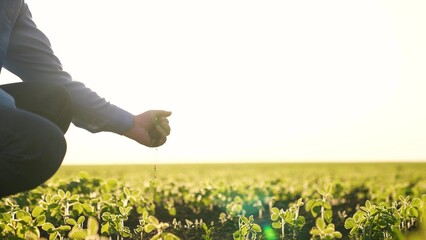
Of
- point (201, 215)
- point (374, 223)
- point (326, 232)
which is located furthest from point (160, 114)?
point (201, 215)

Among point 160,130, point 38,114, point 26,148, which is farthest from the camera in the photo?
point 160,130

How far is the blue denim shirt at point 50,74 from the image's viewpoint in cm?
301

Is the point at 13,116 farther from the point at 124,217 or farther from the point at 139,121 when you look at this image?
the point at 124,217

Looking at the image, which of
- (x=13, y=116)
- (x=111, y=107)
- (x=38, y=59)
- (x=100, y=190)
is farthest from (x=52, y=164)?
(x=100, y=190)

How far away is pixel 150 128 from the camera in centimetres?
310

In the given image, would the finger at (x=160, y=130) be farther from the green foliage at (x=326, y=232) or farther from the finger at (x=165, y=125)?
the green foliage at (x=326, y=232)

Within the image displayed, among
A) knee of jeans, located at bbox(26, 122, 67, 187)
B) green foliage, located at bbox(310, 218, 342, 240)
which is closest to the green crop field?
green foliage, located at bbox(310, 218, 342, 240)

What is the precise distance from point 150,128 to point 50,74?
601 millimetres

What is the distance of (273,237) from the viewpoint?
4.46 meters

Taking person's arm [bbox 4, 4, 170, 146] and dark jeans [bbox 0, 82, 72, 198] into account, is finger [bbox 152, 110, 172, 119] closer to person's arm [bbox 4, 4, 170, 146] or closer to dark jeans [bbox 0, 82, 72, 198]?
person's arm [bbox 4, 4, 170, 146]

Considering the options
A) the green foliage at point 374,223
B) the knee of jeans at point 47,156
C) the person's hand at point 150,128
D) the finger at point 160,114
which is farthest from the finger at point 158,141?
the green foliage at point 374,223

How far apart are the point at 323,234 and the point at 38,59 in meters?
1.83

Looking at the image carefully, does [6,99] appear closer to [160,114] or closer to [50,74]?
[50,74]

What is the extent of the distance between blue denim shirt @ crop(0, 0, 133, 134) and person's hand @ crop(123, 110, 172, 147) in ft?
0.16
